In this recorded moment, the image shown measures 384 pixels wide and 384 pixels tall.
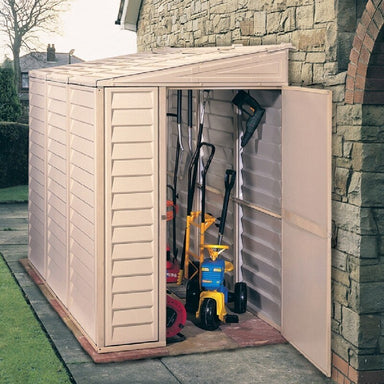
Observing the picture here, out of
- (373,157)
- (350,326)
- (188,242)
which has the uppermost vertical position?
(373,157)

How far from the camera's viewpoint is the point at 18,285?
1212 centimetres

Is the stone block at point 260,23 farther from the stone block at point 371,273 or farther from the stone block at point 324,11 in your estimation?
the stone block at point 371,273

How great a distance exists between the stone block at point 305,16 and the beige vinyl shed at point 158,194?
0.34 metres

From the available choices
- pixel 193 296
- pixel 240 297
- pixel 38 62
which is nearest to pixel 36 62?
pixel 38 62

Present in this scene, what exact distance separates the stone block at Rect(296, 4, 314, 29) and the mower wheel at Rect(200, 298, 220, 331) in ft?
9.60

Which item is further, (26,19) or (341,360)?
(26,19)

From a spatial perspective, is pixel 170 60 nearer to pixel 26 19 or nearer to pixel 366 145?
pixel 366 145

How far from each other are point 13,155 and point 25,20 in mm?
28648

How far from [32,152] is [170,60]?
3.49 m

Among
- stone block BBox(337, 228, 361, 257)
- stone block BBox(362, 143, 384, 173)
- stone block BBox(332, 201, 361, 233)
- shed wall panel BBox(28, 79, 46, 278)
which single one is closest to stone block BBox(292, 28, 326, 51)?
stone block BBox(362, 143, 384, 173)

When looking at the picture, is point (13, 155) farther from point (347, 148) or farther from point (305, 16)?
point (347, 148)

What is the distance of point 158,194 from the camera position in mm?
8930

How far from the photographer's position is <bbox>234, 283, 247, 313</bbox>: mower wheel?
405 inches

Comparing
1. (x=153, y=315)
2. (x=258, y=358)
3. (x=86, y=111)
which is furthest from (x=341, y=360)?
(x=86, y=111)
